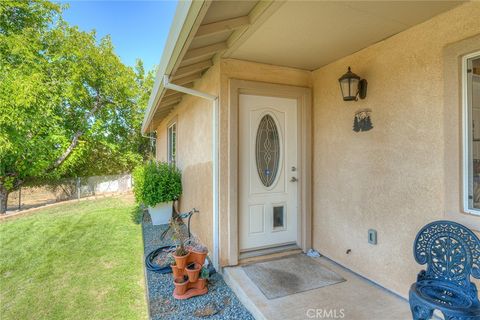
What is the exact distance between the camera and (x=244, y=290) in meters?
2.69

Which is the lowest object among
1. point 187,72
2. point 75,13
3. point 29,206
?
point 29,206

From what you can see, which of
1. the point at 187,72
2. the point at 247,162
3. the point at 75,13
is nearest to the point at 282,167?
Answer: the point at 247,162

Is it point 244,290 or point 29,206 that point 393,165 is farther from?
point 29,206

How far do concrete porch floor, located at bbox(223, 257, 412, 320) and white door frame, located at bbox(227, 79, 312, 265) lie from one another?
0.71 meters

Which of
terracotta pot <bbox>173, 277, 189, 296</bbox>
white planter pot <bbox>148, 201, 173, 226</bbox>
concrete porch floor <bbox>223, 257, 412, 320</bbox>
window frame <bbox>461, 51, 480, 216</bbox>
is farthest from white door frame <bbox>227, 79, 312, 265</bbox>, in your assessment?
white planter pot <bbox>148, 201, 173, 226</bbox>

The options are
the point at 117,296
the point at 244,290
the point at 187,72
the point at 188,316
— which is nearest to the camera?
the point at 188,316

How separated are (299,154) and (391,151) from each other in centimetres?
125

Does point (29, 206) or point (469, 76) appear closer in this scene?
point (469, 76)

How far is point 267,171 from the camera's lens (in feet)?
11.6

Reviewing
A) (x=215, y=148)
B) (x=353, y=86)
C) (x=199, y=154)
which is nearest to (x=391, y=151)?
(x=353, y=86)

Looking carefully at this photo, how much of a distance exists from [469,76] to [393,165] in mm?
941

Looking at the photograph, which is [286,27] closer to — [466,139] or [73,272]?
[466,139]

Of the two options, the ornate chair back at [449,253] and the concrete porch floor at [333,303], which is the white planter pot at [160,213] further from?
the ornate chair back at [449,253]

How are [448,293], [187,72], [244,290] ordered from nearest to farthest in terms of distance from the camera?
[448,293], [244,290], [187,72]
